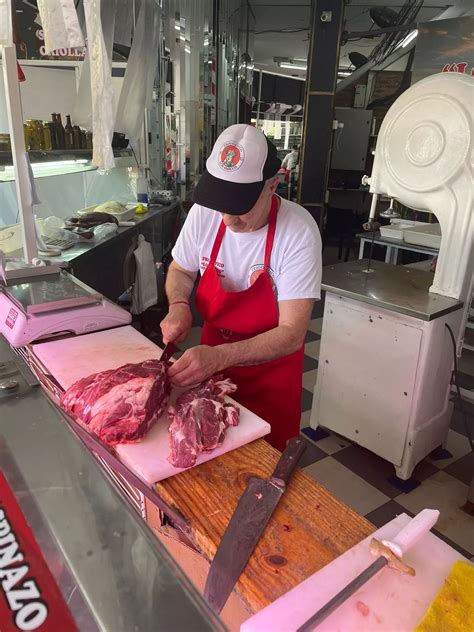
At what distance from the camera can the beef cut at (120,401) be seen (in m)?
1.12

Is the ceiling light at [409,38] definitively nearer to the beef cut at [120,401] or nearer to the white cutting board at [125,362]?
the white cutting board at [125,362]

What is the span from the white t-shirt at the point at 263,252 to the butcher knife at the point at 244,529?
2.31 ft

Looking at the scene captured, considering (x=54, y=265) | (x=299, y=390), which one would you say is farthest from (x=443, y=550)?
(x=54, y=265)

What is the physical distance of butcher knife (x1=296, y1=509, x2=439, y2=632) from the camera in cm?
71

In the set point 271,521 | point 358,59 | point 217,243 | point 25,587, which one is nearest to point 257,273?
point 217,243

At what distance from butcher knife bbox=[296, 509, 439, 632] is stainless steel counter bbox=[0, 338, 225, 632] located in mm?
157

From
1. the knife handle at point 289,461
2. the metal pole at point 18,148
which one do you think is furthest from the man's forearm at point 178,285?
the knife handle at point 289,461

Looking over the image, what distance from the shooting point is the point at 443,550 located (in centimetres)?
86

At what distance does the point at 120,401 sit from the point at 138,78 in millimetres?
3399

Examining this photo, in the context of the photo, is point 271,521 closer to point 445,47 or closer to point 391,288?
point 391,288

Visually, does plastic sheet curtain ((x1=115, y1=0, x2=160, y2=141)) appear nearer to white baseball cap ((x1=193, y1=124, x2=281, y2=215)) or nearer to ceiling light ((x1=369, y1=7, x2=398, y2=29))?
white baseball cap ((x1=193, y1=124, x2=281, y2=215))

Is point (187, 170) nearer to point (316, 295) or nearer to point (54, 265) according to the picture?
point (54, 265)

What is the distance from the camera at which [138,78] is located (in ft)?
12.4

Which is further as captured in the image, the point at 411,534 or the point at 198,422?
the point at 198,422
